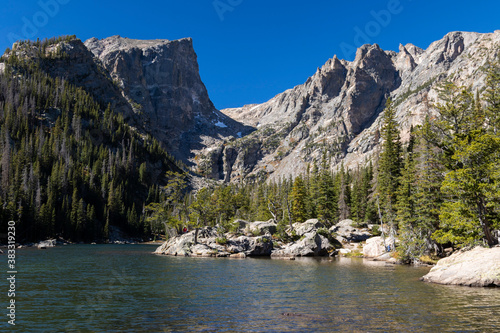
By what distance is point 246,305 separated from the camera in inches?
738

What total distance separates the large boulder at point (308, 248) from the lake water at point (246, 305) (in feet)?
103


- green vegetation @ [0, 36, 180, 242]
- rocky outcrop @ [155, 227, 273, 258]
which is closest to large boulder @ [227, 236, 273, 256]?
rocky outcrop @ [155, 227, 273, 258]

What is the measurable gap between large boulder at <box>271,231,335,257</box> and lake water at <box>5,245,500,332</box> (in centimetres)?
3151

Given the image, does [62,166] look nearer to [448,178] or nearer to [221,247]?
[221,247]

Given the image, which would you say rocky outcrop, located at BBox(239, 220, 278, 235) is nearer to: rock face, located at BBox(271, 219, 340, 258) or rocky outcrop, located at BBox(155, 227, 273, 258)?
A: rocky outcrop, located at BBox(155, 227, 273, 258)

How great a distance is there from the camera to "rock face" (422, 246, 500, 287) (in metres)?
24.5

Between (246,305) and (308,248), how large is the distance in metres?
44.6

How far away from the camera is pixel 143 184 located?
178 m

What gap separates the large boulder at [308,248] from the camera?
60781 millimetres

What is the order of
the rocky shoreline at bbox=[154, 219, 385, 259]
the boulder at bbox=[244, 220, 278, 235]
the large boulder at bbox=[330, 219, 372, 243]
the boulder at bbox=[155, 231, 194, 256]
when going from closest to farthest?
1. the rocky shoreline at bbox=[154, 219, 385, 259]
2. the boulder at bbox=[155, 231, 194, 256]
3. the boulder at bbox=[244, 220, 278, 235]
4. the large boulder at bbox=[330, 219, 372, 243]

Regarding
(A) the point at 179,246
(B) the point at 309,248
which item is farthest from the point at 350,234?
(A) the point at 179,246

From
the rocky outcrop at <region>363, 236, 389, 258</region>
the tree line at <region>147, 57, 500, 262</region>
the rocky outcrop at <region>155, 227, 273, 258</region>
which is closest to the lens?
the tree line at <region>147, 57, 500, 262</region>

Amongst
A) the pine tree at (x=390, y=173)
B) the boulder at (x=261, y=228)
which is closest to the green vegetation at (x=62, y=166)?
the boulder at (x=261, y=228)

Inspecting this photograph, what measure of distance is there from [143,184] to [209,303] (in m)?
169
